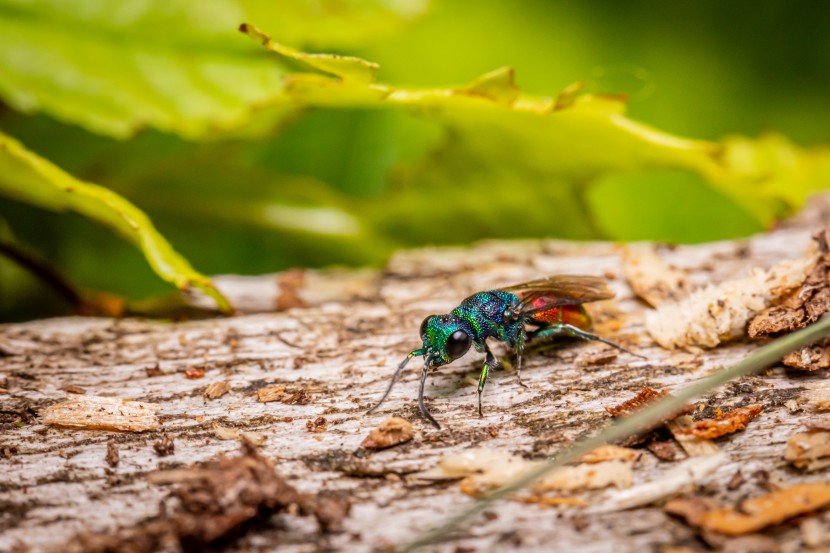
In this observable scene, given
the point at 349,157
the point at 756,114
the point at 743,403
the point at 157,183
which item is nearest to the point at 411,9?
the point at 349,157

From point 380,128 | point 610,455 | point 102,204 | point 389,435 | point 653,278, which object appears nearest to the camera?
point 610,455

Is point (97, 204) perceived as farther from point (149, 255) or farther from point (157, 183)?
point (157, 183)

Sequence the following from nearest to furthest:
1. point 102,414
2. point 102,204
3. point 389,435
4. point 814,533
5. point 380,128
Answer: point 814,533 < point 389,435 < point 102,414 < point 102,204 < point 380,128

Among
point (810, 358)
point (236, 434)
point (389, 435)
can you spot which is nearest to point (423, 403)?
point (389, 435)

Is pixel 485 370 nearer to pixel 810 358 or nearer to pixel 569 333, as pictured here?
pixel 569 333

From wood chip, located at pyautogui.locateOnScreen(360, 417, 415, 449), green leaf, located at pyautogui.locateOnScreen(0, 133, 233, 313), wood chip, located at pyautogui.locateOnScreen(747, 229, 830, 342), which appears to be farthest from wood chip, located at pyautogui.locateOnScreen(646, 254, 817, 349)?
green leaf, located at pyautogui.locateOnScreen(0, 133, 233, 313)

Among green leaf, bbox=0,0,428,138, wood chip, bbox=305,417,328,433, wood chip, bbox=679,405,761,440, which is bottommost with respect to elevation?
wood chip, bbox=679,405,761,440

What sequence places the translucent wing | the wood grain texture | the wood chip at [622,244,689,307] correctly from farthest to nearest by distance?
the wood chip at [622,244,689,307] → the translucent wing → the wood grain texture

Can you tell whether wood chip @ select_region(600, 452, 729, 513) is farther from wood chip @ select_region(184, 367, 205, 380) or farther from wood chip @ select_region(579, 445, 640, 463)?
wood chip @ select_region(184, 367, 205, 380)
